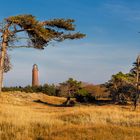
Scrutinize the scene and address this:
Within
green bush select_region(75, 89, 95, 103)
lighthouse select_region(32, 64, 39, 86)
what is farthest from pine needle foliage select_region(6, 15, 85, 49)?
lighthouse select_region(32, 64, 39, 86)

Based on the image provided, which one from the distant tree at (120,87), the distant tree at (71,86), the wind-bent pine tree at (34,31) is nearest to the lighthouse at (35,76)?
the distant tree at (71,86)

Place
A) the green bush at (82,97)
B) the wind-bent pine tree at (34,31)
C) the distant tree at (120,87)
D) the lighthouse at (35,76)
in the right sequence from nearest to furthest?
the wind-bent pine tree at (34,31) → the distant tree at (120,87) → the green bush at (82,97) → the lighthouse at (35,76)

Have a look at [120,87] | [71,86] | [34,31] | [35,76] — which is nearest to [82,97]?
[71,86]

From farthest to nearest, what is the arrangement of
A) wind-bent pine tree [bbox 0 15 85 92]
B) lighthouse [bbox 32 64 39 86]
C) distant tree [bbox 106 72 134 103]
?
lighthouse [bbox 32 64 39 86], distant tree [bbox 106 72 134 103], wind-bent pine tree [bbox 0 15 85 92]

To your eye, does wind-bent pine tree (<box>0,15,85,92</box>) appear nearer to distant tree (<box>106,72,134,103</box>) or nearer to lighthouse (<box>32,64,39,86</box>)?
distant tree (<box>106,72,134,103</box>)

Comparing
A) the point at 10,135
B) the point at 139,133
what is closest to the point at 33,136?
the point at 10,135

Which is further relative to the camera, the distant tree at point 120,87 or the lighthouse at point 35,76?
the lighthouse at point 35,76

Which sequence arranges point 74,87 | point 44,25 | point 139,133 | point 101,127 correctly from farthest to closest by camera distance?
point 74,87, point 44,25, point 101,127, point 139,133

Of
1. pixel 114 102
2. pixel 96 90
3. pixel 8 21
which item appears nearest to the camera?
pixel 8 21

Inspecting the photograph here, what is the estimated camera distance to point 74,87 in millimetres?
67750

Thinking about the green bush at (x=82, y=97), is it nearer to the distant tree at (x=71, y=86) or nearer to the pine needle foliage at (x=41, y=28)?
the distant tree at (x=71, y=86)

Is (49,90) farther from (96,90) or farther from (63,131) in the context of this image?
(63,131)

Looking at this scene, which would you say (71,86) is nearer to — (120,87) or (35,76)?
(120,87)

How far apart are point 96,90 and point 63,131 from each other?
81.8 m
